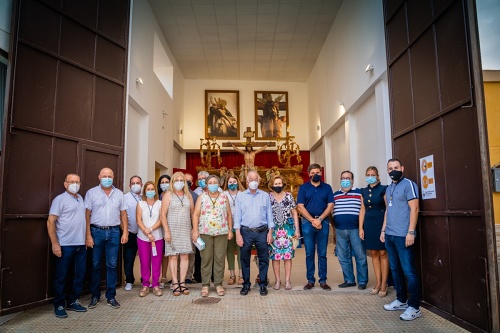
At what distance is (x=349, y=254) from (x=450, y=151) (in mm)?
2056

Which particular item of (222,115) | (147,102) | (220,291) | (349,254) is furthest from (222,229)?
(222,115)

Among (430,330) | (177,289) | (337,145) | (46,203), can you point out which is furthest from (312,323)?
(337,145)

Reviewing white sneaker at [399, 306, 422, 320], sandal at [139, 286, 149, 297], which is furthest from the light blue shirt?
white sneaker at [399, 306, 422, 320]

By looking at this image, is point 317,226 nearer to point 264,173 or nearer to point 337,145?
point 337,145

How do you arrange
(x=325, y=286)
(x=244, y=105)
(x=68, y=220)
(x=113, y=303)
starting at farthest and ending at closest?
(x=244, y=105) → (x=325, y=286) → (x=113, y=303) → (x=68, y=220)

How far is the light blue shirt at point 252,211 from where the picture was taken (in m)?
4.57

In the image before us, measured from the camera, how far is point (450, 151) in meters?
3.53

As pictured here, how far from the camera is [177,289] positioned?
14.9 feet

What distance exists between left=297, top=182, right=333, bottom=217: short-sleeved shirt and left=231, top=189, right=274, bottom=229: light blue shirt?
0.62 m

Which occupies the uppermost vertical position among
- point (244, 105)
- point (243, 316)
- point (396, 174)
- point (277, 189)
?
point (244, 105)

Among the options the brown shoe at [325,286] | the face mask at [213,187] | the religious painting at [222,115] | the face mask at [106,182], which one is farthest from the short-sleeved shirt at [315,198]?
the religious painting at [222,115]

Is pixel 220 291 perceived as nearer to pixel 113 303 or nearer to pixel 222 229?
pixel 222 229

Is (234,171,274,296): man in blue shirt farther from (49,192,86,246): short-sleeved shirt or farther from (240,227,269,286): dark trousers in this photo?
(49,192,86,246): short-sleeved shirt

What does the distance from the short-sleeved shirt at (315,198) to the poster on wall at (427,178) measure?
1292 mm
